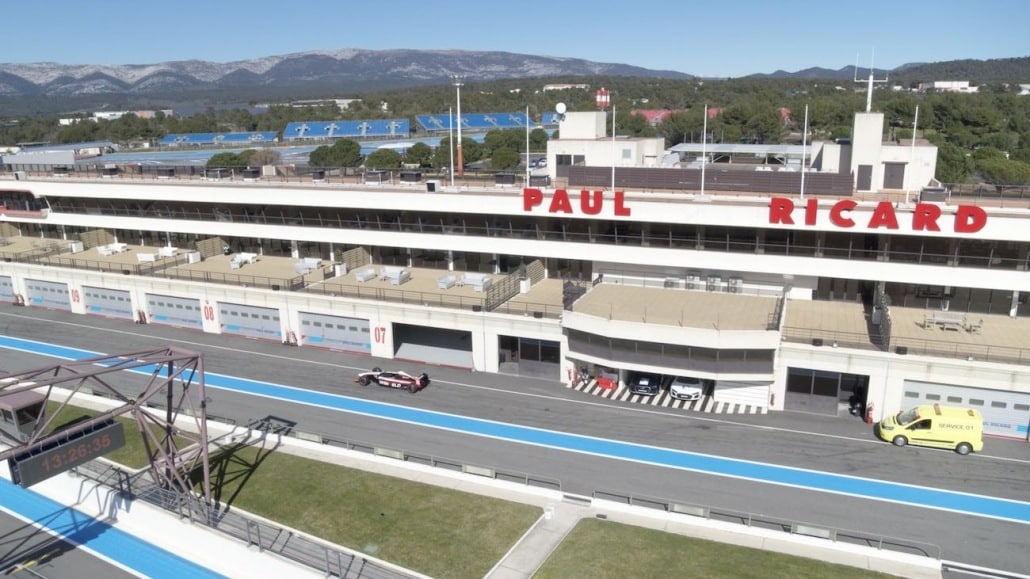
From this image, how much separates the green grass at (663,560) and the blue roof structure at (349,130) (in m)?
140

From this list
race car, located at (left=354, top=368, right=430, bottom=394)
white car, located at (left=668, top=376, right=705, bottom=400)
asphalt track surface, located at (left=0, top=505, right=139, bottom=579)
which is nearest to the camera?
asphalt track surface, located at (left=0, top=505, right=139, bottom=579)

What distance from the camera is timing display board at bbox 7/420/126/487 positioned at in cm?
2322

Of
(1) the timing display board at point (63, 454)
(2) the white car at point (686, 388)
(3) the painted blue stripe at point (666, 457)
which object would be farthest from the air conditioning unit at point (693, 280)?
(1) the timing display board at point (63, 454)

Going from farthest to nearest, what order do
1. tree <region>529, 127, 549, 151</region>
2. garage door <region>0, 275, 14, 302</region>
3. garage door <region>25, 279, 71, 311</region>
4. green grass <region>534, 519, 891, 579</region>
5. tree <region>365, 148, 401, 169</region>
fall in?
1. tree <region>529, 127, 549, 151</region>
2. tree <region>365, 148, 401, 169</region>
3. garage door <region>0, 275, 14, 302</region>
4. garage door <region>25, 279, 71, 311</region>
5. green grass <region>534, 519, 891, 579</region>

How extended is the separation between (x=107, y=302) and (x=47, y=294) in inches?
313

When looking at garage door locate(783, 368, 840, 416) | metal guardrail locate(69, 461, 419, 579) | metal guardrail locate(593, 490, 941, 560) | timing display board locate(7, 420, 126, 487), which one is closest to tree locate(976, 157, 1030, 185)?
garage door locate(783, 368, 840, 416)

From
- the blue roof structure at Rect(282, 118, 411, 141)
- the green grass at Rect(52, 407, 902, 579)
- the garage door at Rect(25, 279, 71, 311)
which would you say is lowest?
the green grass at Rect(52, 407, 902, 579)

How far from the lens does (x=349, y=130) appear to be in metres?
159

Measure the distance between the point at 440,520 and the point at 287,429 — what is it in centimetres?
1237

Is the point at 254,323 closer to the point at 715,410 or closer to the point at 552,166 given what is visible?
the point at 552,166

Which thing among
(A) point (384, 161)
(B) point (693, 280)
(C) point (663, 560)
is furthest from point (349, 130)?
(C) point (663, 560)

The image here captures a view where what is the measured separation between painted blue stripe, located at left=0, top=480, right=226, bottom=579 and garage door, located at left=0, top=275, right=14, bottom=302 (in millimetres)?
38930

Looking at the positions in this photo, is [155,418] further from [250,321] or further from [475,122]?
[475,122]

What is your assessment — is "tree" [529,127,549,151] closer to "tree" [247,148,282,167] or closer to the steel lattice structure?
"tree" [247,148,282,167]
